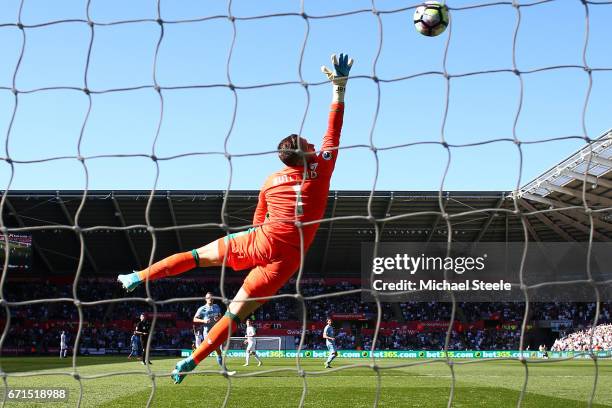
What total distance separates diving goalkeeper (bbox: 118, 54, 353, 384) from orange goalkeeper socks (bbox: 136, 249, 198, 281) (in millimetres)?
46

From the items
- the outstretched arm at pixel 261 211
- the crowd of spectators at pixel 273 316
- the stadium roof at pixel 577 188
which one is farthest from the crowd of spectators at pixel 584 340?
the outstretched arm at pixel 261 211

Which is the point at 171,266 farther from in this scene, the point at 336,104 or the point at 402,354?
the point at 402,354

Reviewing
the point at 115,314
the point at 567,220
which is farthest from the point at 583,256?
the point at 115,314

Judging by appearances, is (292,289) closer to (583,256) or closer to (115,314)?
(115,314)

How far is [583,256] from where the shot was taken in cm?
3631

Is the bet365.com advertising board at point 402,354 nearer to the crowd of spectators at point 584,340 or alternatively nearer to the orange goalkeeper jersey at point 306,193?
the crowd of spectators at point 584,340

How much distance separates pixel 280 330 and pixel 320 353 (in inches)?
227

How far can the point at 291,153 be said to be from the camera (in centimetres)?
477

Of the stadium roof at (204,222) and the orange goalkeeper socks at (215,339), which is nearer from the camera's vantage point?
the orange goalkeeper socks at (215,339)

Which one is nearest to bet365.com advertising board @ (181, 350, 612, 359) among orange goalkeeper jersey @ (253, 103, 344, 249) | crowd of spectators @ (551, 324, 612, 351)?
crowd of spectators @ (551, 324, 612, 351)

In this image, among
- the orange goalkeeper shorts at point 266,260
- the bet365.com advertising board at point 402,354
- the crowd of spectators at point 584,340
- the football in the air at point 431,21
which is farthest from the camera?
the bet365.com advertising board at point 402,354

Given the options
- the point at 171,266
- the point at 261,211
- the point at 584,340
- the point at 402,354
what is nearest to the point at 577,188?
the point at 584,340

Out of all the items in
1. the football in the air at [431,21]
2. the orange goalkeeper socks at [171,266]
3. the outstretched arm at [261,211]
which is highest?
the football in the air at [431,21]

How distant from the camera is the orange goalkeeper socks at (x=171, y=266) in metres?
5.24
